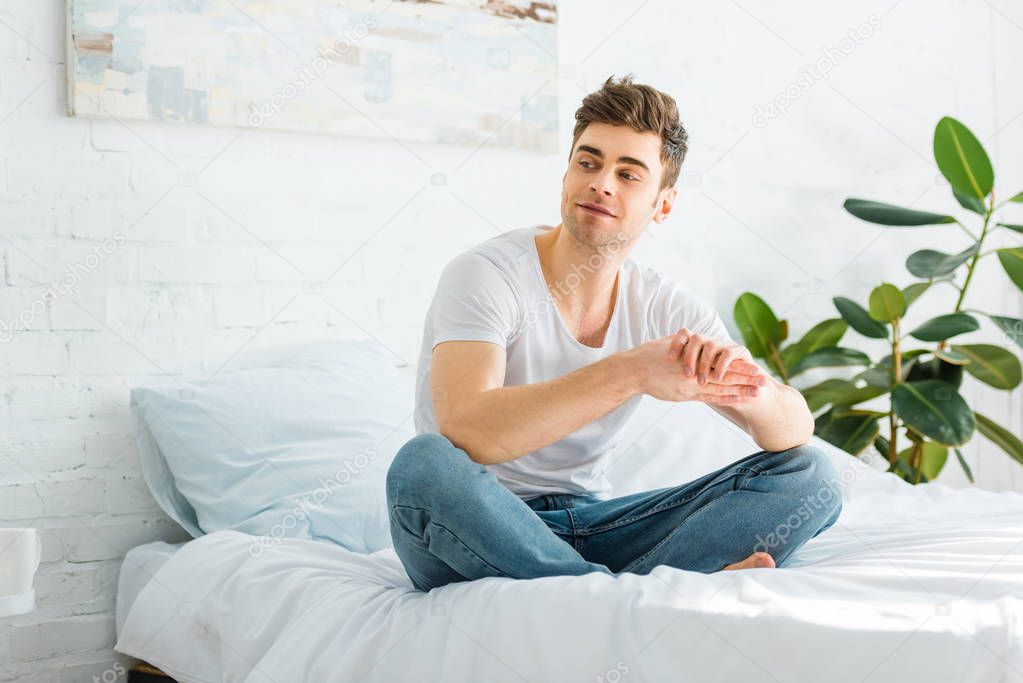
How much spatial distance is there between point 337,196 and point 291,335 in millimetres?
335

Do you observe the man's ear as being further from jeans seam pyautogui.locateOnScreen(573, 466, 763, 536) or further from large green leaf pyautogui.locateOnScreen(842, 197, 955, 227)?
large green leaf pyautogui.locateOnScreen(842, 197, 955, 227)

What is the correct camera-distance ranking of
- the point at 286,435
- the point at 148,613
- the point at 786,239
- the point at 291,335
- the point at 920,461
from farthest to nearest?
the point at 786,239
the point at 920,461
the point at 291,335
the point at 286,435
the point at 148,613

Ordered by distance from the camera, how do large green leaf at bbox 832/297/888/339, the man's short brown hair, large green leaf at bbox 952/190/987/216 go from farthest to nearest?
1. large green leaf at bbox 832/297/888/339
2. large green leaf at bbox 952/190/987/216
3. the man's short brown hair

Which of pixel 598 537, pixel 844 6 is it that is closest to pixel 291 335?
pixel 598 537

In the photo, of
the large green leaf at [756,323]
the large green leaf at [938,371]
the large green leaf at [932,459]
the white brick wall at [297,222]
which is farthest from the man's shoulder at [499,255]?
the large green leaf at [932,459]

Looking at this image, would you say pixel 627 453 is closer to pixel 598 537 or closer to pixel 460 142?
pixel 598 537

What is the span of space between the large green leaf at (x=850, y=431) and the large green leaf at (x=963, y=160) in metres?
0.66

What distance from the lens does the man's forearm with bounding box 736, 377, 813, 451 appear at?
1.54 m

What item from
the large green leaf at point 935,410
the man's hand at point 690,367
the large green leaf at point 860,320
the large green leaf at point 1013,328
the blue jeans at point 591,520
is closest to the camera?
the blue jeans at point 591,520

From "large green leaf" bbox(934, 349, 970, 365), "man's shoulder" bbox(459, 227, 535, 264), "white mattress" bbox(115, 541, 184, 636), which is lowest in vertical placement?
"white mattress" bbox(115, 541, 184, 636)

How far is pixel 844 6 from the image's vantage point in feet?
10.3

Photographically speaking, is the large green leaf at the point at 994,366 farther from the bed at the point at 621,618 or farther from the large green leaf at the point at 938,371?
the bed at the point at 621,618

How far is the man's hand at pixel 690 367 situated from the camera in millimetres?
1451

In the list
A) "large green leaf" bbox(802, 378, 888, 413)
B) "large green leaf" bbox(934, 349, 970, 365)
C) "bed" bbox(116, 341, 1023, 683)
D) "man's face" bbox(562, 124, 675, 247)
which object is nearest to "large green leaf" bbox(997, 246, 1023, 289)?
"large green leaf" bbox(934, 349, 970, 365)
